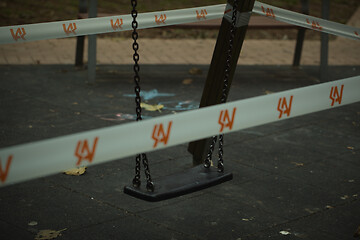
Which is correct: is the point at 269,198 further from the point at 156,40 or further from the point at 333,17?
the point at 333,17

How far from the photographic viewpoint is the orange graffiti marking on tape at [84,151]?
8.49 feet

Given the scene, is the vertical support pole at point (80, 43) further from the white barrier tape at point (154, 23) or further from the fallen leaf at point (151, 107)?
the white barrier tape at point (154, 23)

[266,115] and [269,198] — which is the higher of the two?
[266,115]

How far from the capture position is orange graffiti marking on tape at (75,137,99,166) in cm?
259

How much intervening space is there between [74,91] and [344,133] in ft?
9.96

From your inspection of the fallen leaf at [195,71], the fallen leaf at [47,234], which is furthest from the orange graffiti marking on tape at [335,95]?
the fallen leaf at [195,71]

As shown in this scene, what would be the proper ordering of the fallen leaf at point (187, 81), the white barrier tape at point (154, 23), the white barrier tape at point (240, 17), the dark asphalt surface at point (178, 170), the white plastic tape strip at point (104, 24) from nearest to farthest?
the dark asphalt surface at point (178, 170) < the white barrier tape at point (240, 17) < the white plastic tape strip at point (104, 24) < the white barrier tape at point (154, 23) < the fallen leaf at point (187, 81)

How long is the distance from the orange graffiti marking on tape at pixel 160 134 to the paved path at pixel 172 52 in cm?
585

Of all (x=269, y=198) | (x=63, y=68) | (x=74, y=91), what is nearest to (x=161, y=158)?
(x=269, y=198)

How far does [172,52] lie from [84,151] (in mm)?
7041

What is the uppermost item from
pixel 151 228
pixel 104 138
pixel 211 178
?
pixel 104 138

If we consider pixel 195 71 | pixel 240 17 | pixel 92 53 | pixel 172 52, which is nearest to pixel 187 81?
pixel 195 71

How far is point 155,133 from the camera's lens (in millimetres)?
2840

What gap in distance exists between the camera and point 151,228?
3.82 m
